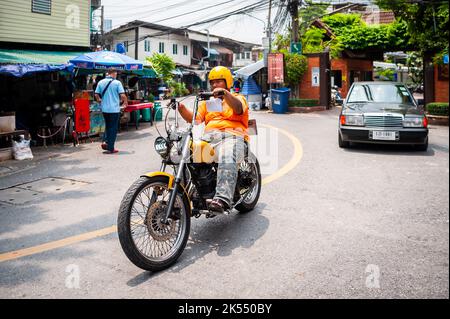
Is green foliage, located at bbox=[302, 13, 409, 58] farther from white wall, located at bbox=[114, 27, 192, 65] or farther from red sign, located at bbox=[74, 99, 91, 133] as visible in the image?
white wall, located at bbox=[114, 27, 192, 65]

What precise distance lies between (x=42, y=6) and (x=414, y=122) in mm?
13684

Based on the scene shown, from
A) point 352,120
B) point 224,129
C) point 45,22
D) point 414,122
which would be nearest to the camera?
point 224,129

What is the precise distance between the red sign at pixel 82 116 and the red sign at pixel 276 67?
11.8 metres

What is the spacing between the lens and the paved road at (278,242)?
3.19 m

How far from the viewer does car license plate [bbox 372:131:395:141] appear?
29.3ft

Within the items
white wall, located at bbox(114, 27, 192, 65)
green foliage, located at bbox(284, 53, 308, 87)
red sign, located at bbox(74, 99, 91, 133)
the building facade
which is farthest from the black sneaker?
white wall, located at bbox(114, 27, 192, 65)

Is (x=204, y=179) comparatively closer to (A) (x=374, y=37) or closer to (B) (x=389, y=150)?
(B) (x=389, y=150)

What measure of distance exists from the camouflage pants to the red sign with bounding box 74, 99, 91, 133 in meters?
8.20

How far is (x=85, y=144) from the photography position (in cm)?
1195

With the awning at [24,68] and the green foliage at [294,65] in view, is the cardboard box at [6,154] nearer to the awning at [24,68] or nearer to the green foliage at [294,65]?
the awning at [24,68]

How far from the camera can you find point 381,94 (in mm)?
10117

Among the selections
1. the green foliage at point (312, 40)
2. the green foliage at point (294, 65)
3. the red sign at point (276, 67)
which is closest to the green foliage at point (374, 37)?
the green foliage at point (312, 40)

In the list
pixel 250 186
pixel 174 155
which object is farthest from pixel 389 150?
pixel 174 155
